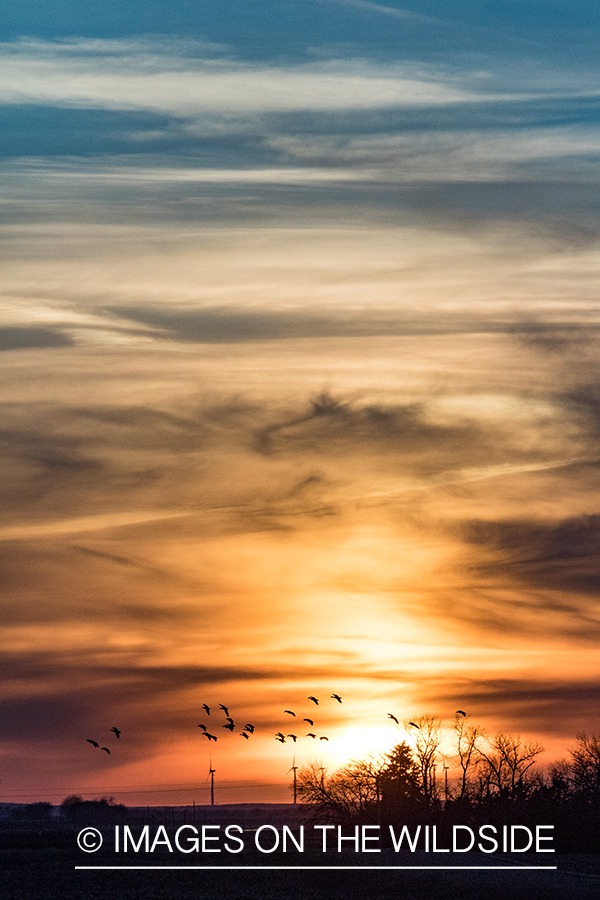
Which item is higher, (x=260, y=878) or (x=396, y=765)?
(x=396, y=765)

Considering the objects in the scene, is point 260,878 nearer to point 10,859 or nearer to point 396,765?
point 10,859

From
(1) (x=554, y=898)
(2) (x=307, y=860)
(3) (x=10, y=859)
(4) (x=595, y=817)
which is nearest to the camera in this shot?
(1) (x=554, y=898)

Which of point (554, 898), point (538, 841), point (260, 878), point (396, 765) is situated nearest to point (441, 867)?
point (260, 878)

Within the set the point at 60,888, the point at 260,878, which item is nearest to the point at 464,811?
the point at 260,878

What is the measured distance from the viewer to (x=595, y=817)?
106375 mm

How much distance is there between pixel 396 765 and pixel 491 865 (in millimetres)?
64857

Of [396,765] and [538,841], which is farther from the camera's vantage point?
[396,765]

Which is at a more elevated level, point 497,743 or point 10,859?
point 497,743

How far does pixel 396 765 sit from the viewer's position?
146875 millimetres

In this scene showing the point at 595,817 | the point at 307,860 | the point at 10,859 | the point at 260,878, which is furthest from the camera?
the point at 10,859

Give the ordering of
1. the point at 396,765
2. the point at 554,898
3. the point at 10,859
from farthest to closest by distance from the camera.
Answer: the point at 396,765 < the point at 10,859 < the point at 554,898

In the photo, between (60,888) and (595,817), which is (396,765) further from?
(60,888)

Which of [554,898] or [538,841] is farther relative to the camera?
[538,841]

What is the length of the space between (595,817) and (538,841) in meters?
6.09
